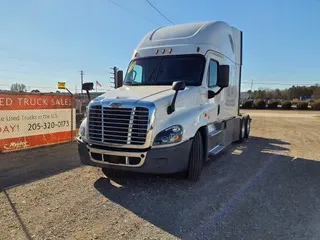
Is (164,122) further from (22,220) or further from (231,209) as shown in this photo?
(22,220)

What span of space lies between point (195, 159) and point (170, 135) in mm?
886

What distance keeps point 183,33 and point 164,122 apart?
2802 millimetres

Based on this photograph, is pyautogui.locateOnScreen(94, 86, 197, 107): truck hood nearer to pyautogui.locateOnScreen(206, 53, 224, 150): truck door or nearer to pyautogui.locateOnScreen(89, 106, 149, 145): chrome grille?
pyautogui.locateOnScreen(89, 106, 149, 145): chrome grille

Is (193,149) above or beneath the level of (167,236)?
above

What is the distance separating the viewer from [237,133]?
10078 mm

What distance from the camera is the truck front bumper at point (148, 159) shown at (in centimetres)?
475

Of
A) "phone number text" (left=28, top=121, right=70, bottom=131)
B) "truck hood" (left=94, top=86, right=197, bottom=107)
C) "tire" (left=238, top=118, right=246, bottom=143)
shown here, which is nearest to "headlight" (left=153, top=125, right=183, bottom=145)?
"truck hood" (left=94, top=86, right=197, bottom=107)

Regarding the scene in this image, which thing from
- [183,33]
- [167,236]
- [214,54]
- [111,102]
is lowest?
[167,236]

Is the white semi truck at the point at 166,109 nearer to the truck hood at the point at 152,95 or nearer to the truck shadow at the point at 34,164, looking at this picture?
the truck hood at the point at 152,95

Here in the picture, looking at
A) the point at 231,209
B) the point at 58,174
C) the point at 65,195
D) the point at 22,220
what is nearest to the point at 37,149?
the point at 58,174

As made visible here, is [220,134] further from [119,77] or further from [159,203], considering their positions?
[159,203]

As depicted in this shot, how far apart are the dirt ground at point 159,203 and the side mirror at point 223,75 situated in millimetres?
2052

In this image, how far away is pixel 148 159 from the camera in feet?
15.6

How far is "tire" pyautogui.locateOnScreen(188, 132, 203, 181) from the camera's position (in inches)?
208
